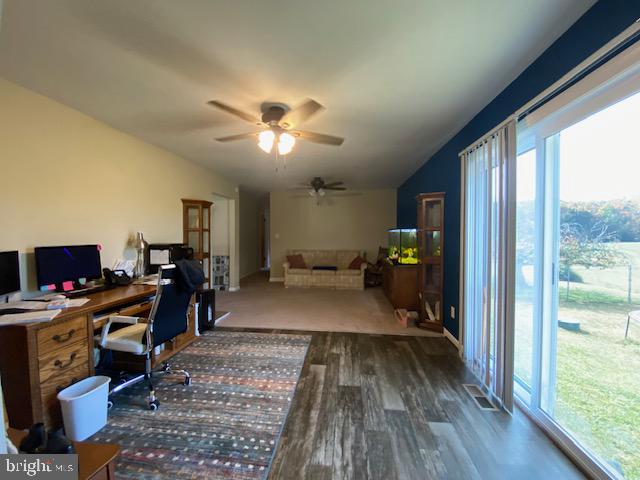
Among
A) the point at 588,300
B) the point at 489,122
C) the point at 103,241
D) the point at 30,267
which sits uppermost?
the point at 489,122

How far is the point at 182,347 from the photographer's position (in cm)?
288

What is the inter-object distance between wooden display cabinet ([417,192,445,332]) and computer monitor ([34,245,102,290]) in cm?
376

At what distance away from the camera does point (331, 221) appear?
280 inches

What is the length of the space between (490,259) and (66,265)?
3637 millimetres

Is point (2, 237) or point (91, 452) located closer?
point (91, 452)

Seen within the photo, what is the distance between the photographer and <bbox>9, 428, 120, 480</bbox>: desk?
91 cm

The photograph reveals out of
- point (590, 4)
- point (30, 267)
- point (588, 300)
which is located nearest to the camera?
point (590, 4)

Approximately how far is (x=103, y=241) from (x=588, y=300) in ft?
13.8

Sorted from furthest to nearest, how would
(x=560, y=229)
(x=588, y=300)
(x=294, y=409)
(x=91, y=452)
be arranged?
(x=294, y=409)
(x=560, y=229)
(x=588, y=300)
(x=91, y=452)

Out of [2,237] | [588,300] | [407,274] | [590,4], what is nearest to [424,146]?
[407,274]

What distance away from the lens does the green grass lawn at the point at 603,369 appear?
1.34 metres

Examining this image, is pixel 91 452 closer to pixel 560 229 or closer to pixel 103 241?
pixel 103 241

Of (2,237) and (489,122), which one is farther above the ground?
(489,122)
